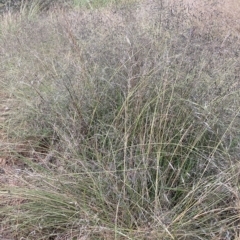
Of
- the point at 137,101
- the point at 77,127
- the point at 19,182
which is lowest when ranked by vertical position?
the point at 19,182

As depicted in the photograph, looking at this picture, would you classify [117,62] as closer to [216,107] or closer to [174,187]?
[216,107]

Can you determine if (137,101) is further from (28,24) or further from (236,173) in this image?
(28,24)

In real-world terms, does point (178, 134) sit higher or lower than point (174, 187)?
higher

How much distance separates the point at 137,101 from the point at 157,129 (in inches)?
7.3

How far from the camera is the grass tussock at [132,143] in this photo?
1812 mm

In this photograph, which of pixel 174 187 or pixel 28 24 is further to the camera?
pixel 28 24

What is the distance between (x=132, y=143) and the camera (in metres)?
1.99

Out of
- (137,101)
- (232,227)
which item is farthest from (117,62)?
(232,227)

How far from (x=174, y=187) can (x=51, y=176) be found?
0.60m

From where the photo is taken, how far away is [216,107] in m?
2.19

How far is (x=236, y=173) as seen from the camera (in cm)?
179

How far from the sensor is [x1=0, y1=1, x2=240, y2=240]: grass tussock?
181 cm

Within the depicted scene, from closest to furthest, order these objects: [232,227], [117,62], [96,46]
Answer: [232,227] < [117,62] < [96,46]

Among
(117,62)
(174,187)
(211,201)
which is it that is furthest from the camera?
(117,62)
